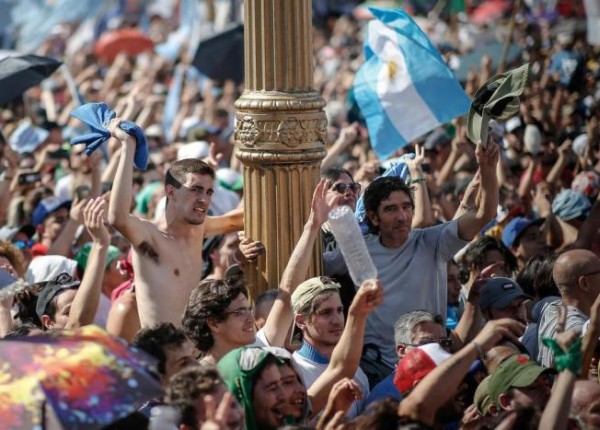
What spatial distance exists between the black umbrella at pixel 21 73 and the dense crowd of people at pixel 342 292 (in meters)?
0.73

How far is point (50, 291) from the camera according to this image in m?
7.40

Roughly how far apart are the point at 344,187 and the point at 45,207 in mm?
3421

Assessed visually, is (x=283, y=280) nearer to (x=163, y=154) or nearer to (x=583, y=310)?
(x=583, y=310)

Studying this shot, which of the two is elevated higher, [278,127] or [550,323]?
[278,127]

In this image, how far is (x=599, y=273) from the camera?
285 inches

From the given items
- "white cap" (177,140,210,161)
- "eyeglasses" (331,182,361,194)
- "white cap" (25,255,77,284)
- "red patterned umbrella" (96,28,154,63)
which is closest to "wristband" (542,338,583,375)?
"eyeglasses" (331,182,361,194)

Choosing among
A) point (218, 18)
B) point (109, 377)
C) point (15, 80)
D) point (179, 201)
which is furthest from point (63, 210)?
point (218, 18)

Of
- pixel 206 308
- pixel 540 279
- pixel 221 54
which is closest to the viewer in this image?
pixel 206 308

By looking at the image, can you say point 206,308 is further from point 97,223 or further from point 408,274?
point 408,274

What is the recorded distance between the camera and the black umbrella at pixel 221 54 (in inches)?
577

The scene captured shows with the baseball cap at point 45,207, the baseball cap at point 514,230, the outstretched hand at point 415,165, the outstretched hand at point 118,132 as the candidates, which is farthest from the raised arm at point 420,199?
the baseball cap at point 45,207

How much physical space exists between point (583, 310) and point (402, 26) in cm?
321

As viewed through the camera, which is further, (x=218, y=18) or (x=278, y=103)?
(x=218, y=18)

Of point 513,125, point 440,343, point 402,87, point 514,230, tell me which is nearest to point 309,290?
point 440,343
